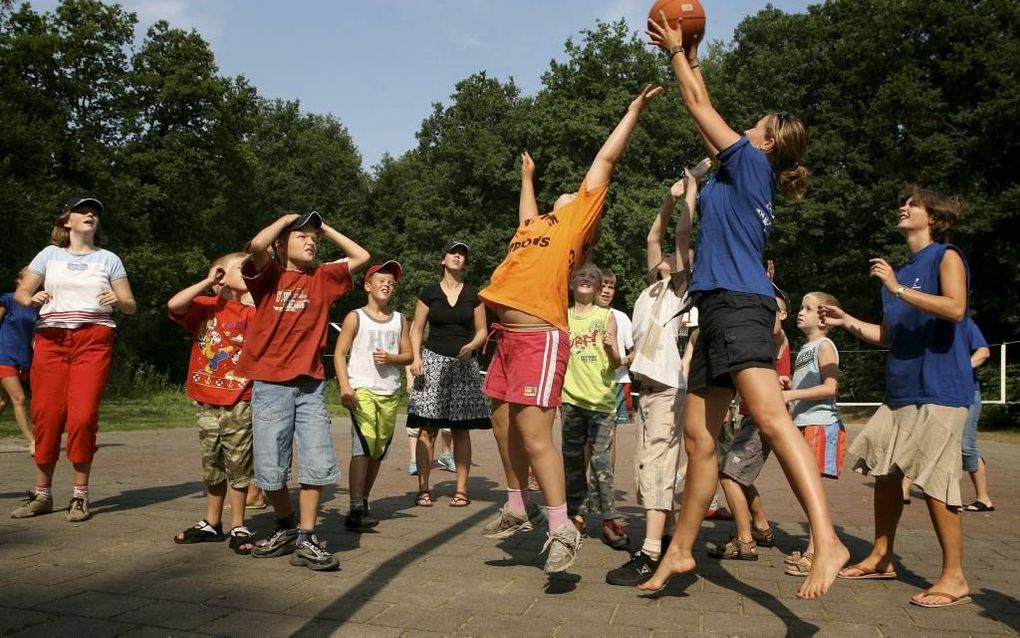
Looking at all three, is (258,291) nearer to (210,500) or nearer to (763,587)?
(210,500)

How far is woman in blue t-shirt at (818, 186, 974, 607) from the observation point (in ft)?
14.4

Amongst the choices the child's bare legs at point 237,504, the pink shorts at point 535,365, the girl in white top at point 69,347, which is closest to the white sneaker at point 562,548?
the pink shorts at point 535,365

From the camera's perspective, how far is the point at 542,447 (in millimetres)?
4445

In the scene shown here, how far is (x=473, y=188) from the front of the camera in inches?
1677

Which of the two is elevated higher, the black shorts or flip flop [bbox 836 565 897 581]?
the black shorts

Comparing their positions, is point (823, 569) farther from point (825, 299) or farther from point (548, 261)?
point (825, 299)

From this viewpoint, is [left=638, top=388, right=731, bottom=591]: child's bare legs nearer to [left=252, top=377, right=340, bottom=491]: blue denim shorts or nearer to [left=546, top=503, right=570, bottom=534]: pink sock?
[left=546, top=503, right=570, bottom=534]: pink sock

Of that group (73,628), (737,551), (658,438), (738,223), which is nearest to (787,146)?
(738,223)

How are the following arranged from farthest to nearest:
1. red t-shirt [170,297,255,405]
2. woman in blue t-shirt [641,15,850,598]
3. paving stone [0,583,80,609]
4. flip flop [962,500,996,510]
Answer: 1. flip flop [962,500,996,510]
2. red t-shirt [170,297,255,405]
3. paving stone [0,583,80,609]
4. woman in blue t-shirt [641,15,850,598]

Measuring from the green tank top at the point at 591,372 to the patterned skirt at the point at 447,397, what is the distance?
5.80 feet

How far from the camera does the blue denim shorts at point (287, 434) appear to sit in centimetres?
496

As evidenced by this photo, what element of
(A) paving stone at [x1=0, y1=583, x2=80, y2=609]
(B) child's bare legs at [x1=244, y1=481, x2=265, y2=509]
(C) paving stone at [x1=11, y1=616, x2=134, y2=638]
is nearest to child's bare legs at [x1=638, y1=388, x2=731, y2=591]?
(C) paving stone at [x1=11, y1=616, x2=134, y2=638]

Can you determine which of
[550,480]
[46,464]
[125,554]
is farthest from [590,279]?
[46,464]

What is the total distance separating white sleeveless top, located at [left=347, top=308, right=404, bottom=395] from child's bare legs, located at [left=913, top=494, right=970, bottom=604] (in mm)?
3935
